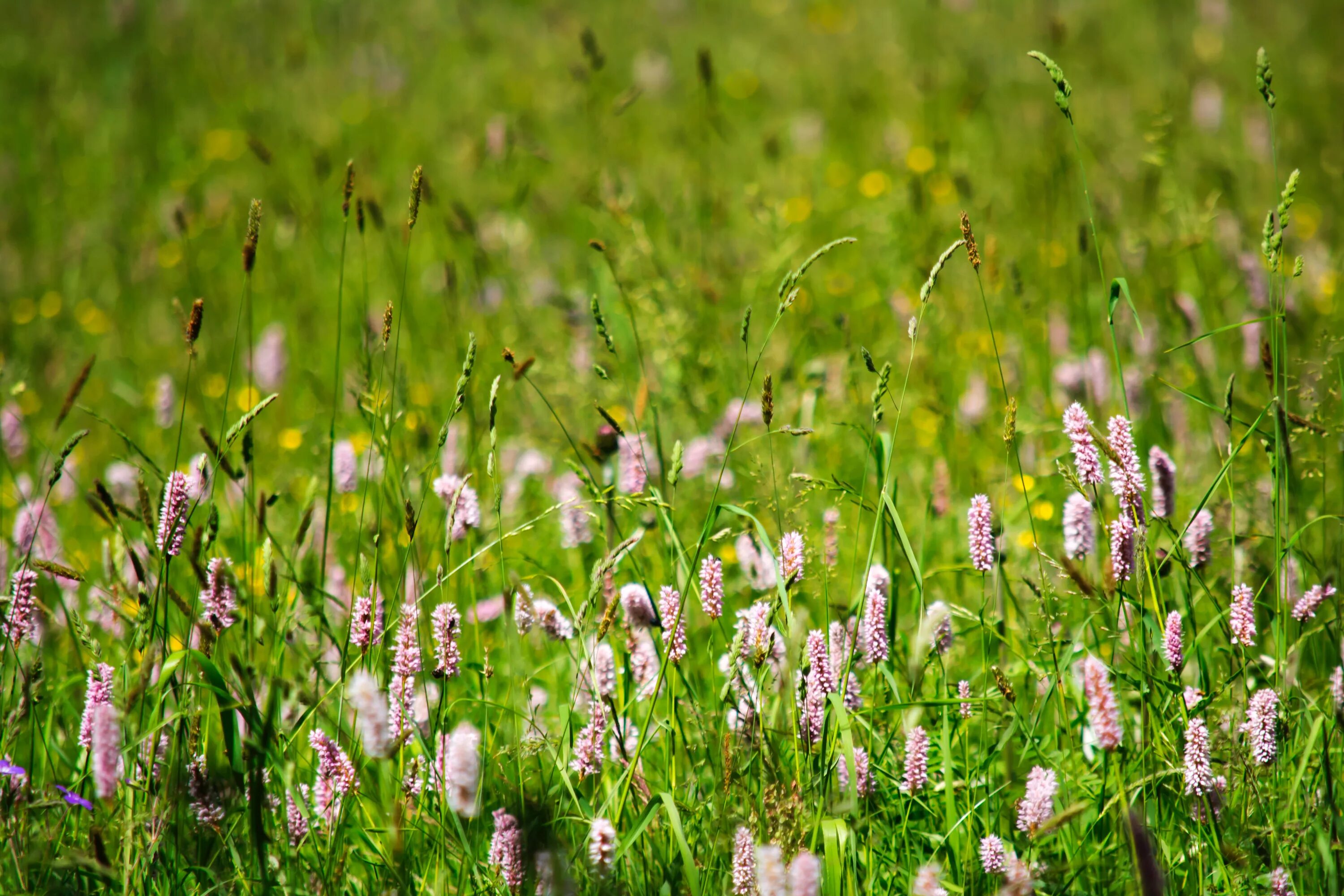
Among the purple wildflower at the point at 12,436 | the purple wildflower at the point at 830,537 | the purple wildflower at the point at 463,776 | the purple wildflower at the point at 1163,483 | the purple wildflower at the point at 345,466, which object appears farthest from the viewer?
the purple wildflower at the point at 12,436

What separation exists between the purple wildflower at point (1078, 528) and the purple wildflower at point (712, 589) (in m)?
0.59

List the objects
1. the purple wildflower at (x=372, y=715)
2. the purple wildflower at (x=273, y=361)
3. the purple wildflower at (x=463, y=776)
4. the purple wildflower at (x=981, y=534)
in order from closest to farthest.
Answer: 1. the purple wildflower at (x=372, y=715)
2. the purple wildflower at (x=463, y=776)
3. the purple wildflower at (x=981, y=534)
4. the purple wildflower at (x=273, y=361)

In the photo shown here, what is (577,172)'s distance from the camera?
20.5 ft

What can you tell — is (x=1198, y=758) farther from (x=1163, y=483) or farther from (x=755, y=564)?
(x=755, y=564)

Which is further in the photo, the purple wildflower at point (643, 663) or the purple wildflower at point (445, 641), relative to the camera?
the purple wildflower at point (643, 663)

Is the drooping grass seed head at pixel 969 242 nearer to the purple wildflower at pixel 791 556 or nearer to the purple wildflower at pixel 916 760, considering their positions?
the purple wildflower at pixel 791 556

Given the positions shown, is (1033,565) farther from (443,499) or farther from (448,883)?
(448,883)

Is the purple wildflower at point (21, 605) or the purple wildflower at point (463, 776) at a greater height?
the purple wildflower at point (21, 605)

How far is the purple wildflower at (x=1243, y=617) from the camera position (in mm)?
1483

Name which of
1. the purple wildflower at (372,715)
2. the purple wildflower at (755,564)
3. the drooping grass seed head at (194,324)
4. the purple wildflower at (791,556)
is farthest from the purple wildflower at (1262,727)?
the drooping grass seed head at (194,324)

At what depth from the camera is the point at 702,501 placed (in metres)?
2.88


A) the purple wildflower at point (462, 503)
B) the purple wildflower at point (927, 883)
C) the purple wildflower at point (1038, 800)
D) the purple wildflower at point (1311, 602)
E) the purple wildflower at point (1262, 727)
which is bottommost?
the purple wildflower at point (927, 883)

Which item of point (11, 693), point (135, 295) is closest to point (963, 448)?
point (11, 693)

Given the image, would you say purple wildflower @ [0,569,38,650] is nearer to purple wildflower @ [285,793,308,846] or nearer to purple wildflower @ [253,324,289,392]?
purple wildflower @ [285,793,308,846]
